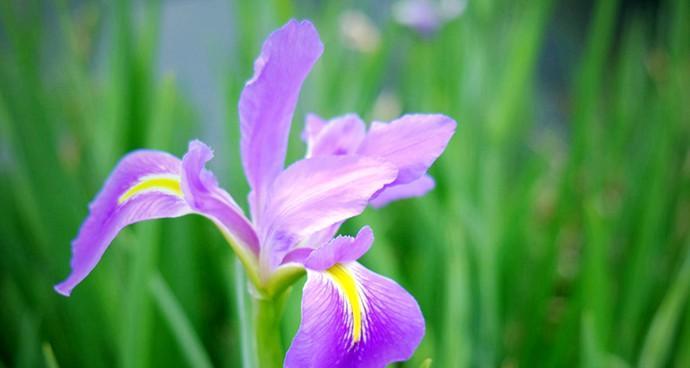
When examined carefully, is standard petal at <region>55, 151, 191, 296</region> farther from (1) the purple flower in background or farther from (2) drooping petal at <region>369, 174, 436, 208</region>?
(1) the purple flower in background

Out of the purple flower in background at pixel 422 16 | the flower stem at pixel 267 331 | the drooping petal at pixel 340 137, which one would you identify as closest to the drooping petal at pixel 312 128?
the drooping petal at pixel 340 137

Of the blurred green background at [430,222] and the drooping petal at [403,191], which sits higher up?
the drooping petal at [403,191]

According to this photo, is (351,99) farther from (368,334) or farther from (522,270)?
(368,334)

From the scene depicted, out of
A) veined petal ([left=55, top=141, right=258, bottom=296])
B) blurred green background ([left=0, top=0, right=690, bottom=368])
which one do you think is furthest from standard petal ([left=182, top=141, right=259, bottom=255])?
blurred green background ([left=0, top=0, right=690, bottom=368])

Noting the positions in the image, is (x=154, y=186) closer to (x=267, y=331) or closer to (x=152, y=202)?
(x=152, y=202)

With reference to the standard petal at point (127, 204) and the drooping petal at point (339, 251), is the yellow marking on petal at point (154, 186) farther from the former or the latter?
the drooping petal at point (339, 251)

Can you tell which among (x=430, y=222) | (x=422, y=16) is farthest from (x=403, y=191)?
(x=422, y=16)
